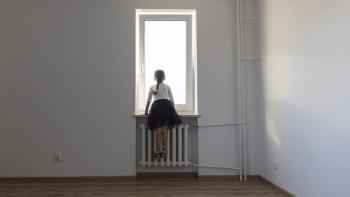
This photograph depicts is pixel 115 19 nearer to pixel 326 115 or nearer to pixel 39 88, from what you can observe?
pixel 39 88

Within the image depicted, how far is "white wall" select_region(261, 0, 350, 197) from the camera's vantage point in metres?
2.39

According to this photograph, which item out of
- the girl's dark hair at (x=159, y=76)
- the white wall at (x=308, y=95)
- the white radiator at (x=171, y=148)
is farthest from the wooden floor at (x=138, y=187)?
the girl's dark hair at (x=159, y=76)

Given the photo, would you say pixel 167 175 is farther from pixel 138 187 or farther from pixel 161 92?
pixel 161 92

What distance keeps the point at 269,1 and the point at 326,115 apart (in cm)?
181

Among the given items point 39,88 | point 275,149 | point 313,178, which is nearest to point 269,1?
point 275,149

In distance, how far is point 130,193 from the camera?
3.47m

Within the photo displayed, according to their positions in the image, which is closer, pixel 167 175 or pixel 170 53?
pixel 167 175

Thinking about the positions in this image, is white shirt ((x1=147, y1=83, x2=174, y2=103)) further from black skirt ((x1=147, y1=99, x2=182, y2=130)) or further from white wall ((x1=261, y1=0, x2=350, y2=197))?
white wall ((x1=261, y1=0, x2=350, y2=197))

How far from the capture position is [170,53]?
178 inches

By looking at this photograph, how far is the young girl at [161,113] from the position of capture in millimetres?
4078

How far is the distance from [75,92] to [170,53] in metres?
1.34

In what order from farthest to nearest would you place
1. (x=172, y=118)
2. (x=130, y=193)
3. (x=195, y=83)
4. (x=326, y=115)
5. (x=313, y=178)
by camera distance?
(x=195, y=83), (x=172, y=118), (x=130, y=193), (x=313, y=178), (x=326, y=115)

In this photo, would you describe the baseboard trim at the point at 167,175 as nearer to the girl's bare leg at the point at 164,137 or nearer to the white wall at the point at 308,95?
the girl's bare leg at the point at 164,137

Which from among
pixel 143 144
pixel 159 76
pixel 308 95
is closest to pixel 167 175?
pixel 143 144
